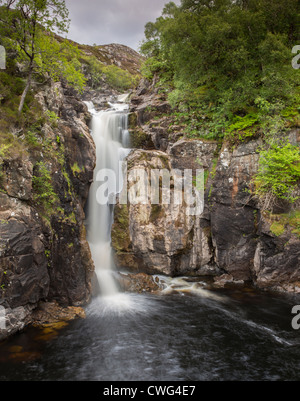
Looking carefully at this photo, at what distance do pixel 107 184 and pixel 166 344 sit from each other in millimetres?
9792

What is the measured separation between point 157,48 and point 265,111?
1216 centimetres

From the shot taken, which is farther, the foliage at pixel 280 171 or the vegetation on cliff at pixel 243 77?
the vegetation on cliff at pixel 243 77

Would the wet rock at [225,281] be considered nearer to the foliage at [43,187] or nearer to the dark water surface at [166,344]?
the dark water surface at [166,344]

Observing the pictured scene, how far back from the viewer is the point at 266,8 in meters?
13.1

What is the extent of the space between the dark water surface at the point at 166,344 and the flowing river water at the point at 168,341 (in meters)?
0.03

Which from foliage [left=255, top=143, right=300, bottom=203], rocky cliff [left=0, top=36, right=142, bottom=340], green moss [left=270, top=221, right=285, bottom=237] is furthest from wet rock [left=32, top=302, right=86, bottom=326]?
foliage [left=255, top=143, right=300, bottom=203]

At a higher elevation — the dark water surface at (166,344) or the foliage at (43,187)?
the foliage at (43,187)

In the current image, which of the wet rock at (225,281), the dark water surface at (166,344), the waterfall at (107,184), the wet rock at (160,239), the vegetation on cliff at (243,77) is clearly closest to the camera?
the dark water surface at (166,344)

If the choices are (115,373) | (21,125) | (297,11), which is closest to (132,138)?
(21,125)

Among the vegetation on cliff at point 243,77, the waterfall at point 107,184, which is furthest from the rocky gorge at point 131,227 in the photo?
the vegetation on cliff at point 243,77

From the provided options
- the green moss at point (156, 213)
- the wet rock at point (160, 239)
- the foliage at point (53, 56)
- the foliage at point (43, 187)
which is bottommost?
the wet rock at point (160, 239)

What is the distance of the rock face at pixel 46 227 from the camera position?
24.3 ft
